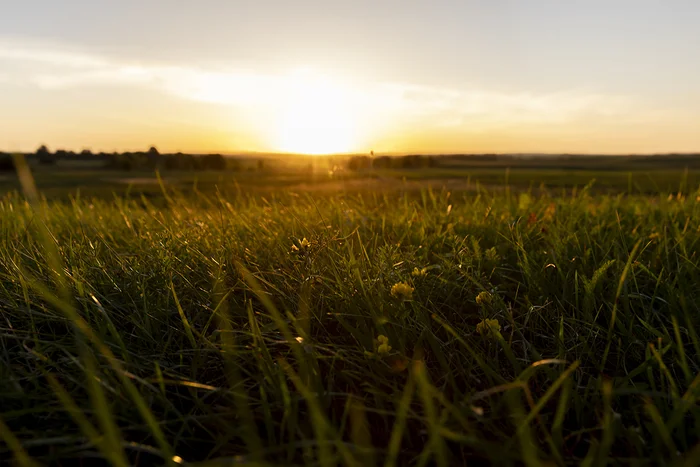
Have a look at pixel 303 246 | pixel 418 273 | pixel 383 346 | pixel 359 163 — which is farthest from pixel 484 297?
pixel 359 163

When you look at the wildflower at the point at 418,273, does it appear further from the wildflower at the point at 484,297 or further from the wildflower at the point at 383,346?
the wildflower at the point at 383,346

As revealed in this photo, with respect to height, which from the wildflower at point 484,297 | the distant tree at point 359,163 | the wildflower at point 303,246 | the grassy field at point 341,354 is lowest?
the grassy field at point 341,354

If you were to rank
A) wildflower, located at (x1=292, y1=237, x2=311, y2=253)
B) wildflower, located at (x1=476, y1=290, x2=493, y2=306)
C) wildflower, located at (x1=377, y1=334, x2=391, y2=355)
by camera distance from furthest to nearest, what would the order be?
1. wildflower, located at (x1=292, y1=237, x2=311, y2=253)
2. wildflower, located at (x1=476, y1=290, x2=493, y2=306)
3. wildflower, located at (x1=377, y1=334, x2=391, y2=355)

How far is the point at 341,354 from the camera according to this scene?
1.70 m

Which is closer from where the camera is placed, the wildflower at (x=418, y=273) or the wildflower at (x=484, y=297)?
the wildflower at (x=484, y=297)

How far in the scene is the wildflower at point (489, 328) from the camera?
160 centimetres

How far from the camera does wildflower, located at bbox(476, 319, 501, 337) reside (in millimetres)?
1604

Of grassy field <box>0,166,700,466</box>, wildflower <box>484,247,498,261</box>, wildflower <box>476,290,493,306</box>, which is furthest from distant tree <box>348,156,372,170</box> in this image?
wildflower <box>476,290,493,306</box>

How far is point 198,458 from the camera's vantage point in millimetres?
1363

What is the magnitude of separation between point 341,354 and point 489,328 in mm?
528

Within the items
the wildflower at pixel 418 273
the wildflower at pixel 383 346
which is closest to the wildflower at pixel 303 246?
the wildflower at pixel 418 273

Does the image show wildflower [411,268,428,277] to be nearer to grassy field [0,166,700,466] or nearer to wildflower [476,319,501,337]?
grassy field [0,166,700,466]

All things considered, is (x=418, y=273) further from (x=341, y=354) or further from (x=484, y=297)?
(x=341, y=354)

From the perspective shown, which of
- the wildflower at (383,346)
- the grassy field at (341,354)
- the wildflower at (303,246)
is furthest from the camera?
the wildflower at (303,246)
